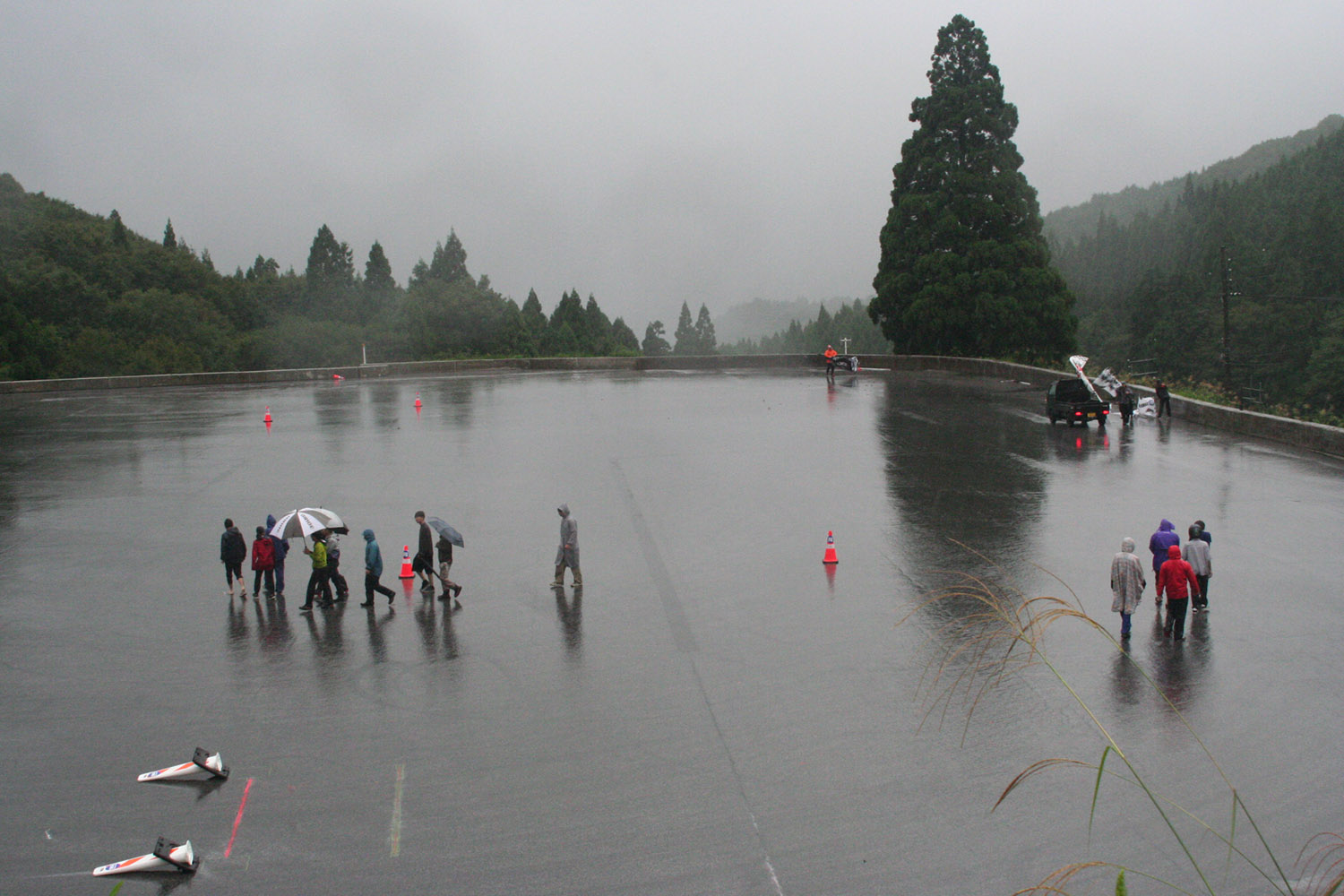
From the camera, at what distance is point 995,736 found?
8961mm

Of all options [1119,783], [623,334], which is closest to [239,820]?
[1119,783]

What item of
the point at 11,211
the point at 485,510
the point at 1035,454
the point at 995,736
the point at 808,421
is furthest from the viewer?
the point at 11,211

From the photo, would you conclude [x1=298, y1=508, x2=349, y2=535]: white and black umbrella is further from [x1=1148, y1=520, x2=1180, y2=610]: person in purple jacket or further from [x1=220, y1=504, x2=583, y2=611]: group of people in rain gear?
[x1=1148, y1=520, x2=1180, y2=610]: person in purple jacket

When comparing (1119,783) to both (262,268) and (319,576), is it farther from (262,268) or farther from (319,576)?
(262,268)

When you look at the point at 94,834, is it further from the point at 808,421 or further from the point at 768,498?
the point at 808,421

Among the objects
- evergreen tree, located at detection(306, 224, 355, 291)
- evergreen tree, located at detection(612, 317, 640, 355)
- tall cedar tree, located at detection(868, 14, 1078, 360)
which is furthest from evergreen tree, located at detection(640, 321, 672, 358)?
tall cedar tree, located at detection(868, 14, 1078, 360)

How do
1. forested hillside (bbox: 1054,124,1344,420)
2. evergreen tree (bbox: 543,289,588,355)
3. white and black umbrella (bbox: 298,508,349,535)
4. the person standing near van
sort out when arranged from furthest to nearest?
1. evergreen tree (bbox: 543,289,588,355)
2. forested hillside (bbox: 1054,124,1344,420)
3. the person standing near van
4. white and black umbrella (bbox: 298,508,349,535)

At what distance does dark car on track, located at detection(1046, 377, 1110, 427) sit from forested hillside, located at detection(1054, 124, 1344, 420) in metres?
42.8

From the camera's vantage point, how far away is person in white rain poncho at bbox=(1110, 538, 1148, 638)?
11.2 m

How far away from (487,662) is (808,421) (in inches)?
859

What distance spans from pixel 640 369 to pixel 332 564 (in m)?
48.7

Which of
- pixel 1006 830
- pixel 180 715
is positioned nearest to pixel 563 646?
pixel 180 715

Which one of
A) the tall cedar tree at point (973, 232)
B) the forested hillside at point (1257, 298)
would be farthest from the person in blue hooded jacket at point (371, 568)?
the forested hillside at point (1257, 298)

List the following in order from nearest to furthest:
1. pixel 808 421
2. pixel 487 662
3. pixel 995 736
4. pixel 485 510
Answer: pixel 995 736, pixel 487 662, pixel 485 510, pixel 808 421
